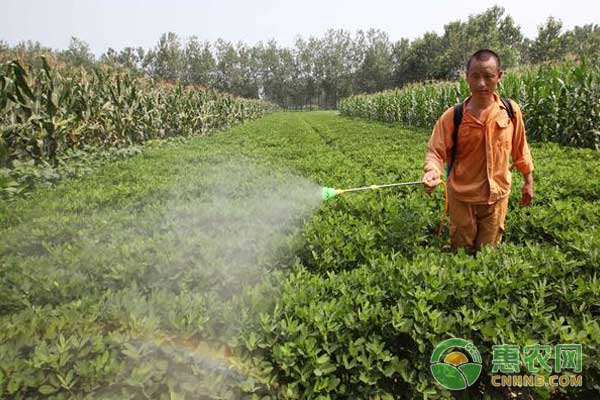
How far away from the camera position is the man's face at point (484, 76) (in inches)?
125

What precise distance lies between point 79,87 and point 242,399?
10.9 m

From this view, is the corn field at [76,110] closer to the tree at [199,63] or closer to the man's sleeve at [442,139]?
the man's sleeve at [442,139]

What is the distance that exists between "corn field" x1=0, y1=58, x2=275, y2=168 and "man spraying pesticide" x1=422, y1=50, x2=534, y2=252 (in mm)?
8221

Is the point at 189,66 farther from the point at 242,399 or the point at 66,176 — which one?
the point at 242,399

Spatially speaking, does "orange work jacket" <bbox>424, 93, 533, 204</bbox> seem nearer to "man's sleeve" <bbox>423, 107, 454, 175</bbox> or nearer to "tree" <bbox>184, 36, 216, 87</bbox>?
"man's sleeve" <bbox>423, 107, 454, 175</bbox>

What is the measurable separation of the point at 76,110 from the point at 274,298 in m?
10.1

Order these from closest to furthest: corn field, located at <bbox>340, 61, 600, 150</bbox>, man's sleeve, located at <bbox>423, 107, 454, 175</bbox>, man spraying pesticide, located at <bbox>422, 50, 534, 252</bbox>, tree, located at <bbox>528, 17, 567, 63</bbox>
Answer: man spraying pesticide, located at <bbox>422, 50, 534, 252</bbox> → man's sleeve, located at <bbox>423, 107, 454, 175</bbox> → corn field, located at <bbox>340, 61, 600, 150</bbox> → tree, located at <bbox>528, 17, 567, 63</bbox>

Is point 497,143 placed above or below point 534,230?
above

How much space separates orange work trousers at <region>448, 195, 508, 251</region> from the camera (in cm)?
360

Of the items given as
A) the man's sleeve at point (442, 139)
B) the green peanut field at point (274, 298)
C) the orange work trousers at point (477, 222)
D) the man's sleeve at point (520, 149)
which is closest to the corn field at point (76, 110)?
the green peanut field at point (274, 298)

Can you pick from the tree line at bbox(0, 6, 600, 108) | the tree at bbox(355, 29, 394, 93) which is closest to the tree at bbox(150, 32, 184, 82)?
the tree line at bbox(0, 6, 600, 108)

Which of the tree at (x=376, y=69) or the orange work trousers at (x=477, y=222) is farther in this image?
the tree at (x=376, y=69)

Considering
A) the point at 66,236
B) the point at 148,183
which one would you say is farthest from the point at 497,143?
the point at 148,183

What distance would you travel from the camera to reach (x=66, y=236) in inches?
153
